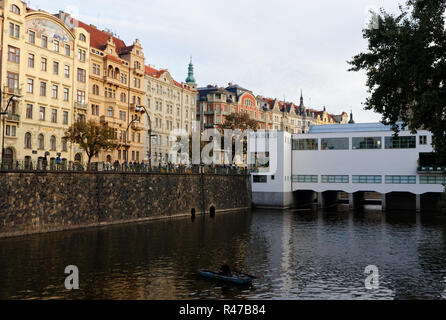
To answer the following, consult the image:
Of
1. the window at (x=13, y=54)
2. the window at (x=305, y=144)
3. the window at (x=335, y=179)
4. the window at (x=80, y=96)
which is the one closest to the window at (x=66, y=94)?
the window at (x=80, y=96)

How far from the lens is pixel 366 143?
268 feet

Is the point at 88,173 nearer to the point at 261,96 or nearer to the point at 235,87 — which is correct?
the point at 235,87

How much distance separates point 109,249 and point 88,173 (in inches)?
617

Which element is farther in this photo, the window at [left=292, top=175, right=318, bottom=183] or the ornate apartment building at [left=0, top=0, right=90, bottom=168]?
the window at [left=292, top=175, right=318, bottom=183]

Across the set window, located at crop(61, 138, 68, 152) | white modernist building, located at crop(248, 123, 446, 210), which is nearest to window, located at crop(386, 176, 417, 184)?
white modernist building, located at crop(248, 123, 446, 210)

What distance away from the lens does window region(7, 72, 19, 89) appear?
198 ft

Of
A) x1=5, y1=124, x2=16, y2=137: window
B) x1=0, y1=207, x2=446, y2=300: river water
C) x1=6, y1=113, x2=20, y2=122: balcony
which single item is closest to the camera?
x1=0, y1=207, x2=446, y2=300: river water

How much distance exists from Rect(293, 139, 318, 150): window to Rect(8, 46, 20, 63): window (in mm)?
49551

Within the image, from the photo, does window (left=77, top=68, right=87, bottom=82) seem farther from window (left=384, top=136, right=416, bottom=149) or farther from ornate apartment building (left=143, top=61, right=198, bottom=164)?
window (left=384, top=136, right=416, bottom=149)

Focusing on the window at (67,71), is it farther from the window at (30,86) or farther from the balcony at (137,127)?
the balcony at (137,127)

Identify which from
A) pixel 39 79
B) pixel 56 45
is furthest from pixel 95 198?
pixel 56 45

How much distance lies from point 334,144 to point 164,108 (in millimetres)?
35338

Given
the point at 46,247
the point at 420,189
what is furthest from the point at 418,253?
the point at 420,189
